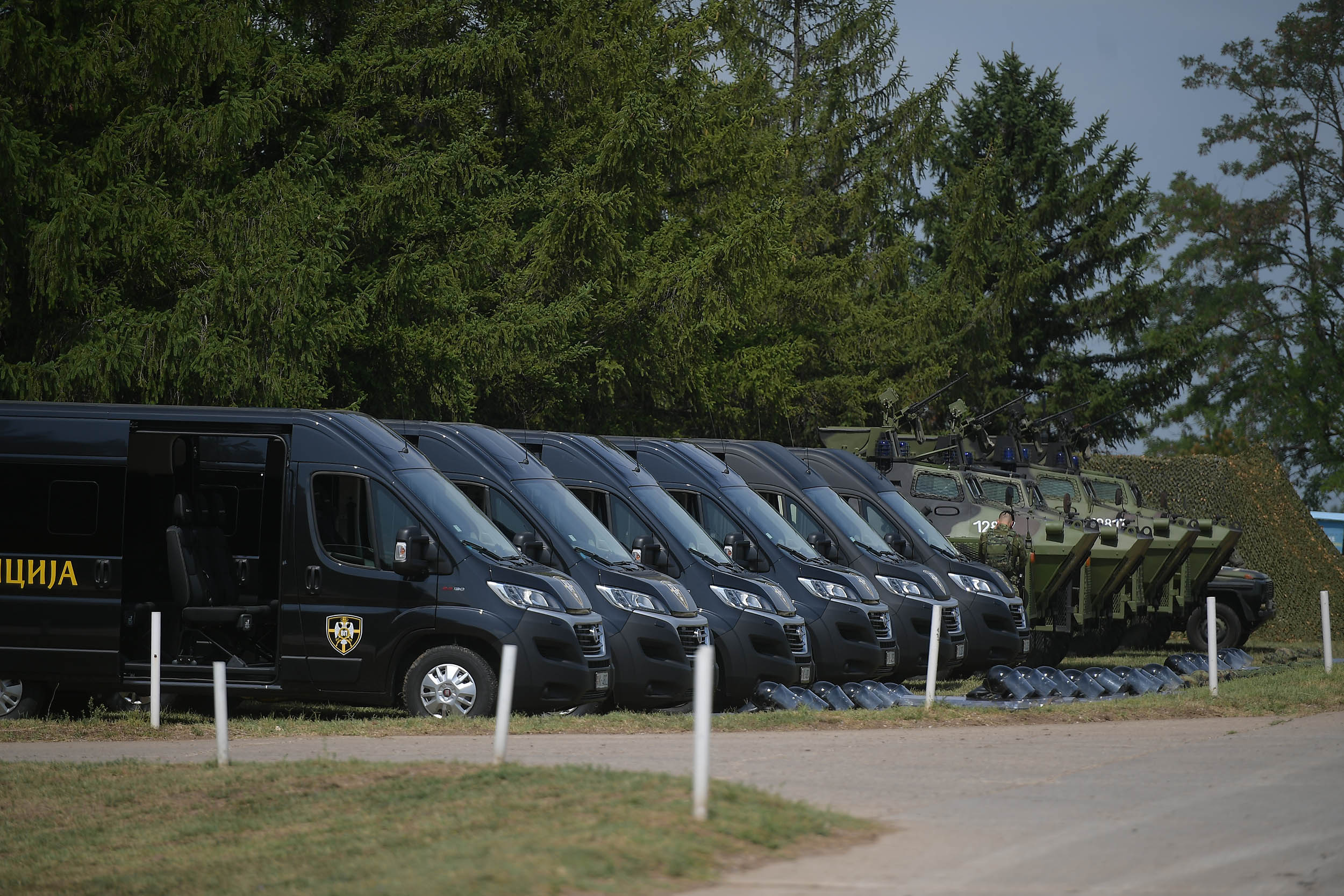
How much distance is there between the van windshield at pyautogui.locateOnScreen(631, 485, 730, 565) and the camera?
53.7 feet

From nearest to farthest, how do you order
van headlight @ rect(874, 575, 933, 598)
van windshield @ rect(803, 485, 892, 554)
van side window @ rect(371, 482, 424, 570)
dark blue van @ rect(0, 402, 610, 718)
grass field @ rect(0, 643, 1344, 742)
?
grass field @ rect(0, 643, 1344, 742) < dark blue van @ rect(0, 402, 610, 718) < van side window @ rect(371, 482, 424, 570) < van headlight @ rect(874, 575, 933, 598) < van windshield @ rect(803, 485, 892, 554)

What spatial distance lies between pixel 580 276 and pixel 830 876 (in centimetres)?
2026

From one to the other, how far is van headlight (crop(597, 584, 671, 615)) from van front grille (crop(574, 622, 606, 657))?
71 cm

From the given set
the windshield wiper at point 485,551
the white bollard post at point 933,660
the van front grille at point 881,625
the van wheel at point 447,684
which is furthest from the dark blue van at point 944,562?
the van wheel at point 447,684

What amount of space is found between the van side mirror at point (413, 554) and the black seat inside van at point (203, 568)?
70.2 inches

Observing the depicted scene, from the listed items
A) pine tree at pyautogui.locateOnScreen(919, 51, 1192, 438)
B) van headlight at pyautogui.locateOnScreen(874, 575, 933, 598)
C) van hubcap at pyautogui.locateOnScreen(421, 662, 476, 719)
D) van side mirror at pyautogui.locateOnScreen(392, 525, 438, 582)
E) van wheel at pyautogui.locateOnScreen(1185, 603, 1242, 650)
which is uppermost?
pine tree at pyautogui.locateOnScreen(919, 51, 1192, 438)

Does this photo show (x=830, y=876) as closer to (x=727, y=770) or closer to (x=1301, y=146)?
(x=727, y=770)

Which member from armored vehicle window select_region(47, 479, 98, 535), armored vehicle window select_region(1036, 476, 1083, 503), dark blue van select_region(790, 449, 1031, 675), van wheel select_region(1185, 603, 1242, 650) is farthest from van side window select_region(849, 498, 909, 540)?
armored vehicle window select_region(47, 479, 98, 535)

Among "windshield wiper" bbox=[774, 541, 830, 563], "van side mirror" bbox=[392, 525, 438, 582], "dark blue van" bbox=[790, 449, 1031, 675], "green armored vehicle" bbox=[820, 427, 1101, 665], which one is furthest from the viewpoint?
"green armored vehicle" bbox=[820, 427, 1101, 665]

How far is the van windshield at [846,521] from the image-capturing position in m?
19.1

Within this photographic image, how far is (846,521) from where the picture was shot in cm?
1931

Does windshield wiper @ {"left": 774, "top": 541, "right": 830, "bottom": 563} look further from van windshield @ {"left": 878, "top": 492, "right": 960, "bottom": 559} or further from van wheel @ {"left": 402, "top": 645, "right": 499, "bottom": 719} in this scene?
van wheel @ {"left": 402, "top": 645, "right": 499, "bottom": 719}

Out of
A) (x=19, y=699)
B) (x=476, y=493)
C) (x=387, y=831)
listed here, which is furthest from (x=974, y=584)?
(x=387, y=831)

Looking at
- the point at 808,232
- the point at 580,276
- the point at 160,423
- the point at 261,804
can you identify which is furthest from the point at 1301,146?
the point at 261,804
